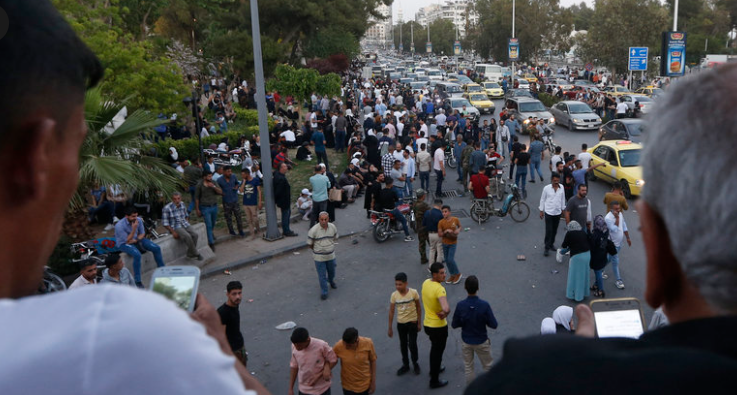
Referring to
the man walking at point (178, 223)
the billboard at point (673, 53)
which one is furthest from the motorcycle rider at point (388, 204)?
the billboard at point (673, 53)

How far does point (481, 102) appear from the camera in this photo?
36875 mm

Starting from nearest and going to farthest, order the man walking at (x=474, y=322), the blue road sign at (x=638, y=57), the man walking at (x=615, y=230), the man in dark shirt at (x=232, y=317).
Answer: the man in dark shirt at (x=232, y=317)
the man walking at (x=474, y=322)
the man walking at (x=615, y=230)
the blue road sign at (x=638, y=57)

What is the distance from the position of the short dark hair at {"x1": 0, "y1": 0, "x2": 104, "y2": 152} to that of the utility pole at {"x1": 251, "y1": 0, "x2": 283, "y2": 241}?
1203 cm

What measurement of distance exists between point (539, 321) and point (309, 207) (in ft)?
24.6

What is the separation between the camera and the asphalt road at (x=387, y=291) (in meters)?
8.49

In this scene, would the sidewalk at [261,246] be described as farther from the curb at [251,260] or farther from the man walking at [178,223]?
the man walking at [178,223]

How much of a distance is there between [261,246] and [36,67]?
42.3 feet

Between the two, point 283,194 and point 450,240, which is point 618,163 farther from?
point 283,194

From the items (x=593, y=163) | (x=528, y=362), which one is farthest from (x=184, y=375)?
(x=593, y=163)

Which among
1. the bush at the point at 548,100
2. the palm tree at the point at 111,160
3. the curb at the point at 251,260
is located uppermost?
the palm tree at the point at 111,160

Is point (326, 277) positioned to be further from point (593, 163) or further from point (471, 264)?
point (593, 163)

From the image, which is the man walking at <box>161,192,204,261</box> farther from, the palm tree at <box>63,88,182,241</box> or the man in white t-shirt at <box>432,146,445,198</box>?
the man in white t-shirt at <box>432,146,445,198</box>

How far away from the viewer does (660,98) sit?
991 millimetres

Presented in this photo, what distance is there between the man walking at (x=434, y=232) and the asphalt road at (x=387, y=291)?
0.53m
